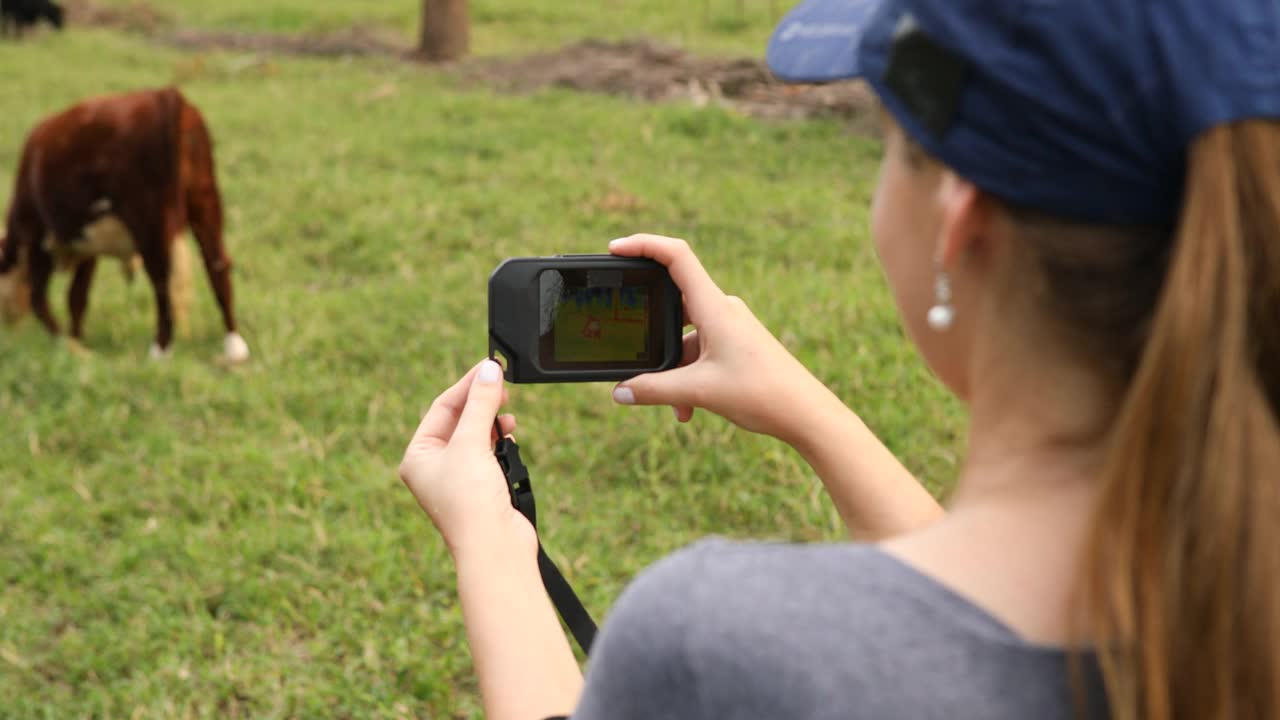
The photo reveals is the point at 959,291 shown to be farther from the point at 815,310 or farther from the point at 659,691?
the point at 815,310

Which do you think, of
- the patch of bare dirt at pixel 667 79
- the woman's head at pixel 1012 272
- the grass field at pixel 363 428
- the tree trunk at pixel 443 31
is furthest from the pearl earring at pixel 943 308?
the tree trunk at pixel 443 31

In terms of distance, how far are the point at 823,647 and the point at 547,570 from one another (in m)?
0.60

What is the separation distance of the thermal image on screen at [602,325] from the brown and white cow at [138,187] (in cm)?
368

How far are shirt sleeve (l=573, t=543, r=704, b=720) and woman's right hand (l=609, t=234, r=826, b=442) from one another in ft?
2.18

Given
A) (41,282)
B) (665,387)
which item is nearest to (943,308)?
(665,387)

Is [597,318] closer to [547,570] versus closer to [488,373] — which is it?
[488,373]

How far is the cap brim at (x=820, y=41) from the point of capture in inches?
44.9

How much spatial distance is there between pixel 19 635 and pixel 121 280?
344cm

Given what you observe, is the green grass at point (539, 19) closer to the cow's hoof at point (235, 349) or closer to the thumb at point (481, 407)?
the cow's hoof at point (235, 349)

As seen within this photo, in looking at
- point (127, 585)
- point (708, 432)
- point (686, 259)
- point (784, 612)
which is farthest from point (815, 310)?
point (784, 612)

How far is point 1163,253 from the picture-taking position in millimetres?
833

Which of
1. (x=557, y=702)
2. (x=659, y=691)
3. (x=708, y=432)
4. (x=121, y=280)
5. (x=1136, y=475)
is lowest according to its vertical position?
(x=121, y=280)

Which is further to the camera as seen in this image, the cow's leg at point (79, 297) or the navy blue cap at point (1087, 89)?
the cow's leg at point (79, 297)

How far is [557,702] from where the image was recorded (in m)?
1.19
